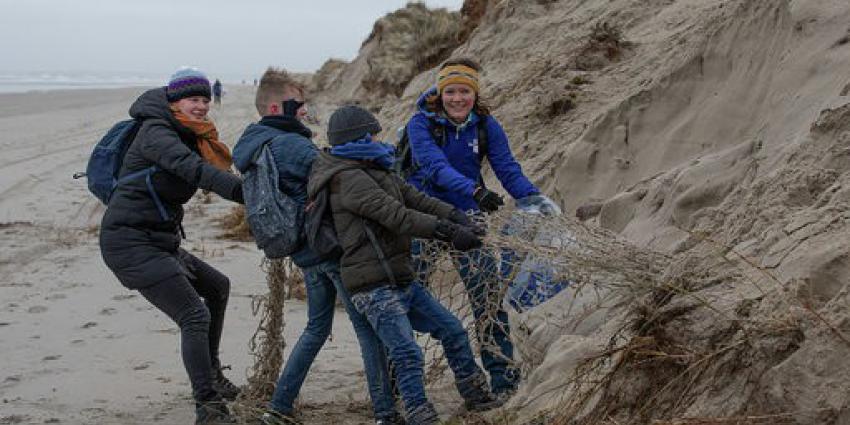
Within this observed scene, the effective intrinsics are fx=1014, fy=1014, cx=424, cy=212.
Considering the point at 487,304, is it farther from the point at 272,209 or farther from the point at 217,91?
the point at 217,91

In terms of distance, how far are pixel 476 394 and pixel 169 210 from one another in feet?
5.92

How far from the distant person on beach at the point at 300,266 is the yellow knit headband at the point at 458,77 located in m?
0.77

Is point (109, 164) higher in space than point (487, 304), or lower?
higher

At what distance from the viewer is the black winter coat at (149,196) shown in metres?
4.93

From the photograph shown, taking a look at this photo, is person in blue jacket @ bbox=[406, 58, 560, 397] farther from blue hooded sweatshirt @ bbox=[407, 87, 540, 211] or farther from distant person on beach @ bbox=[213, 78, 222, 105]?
distant person on beach @ bbox=[213, 78, 222, 105]

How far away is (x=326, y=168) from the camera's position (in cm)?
469

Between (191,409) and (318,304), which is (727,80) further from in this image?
(191,409)

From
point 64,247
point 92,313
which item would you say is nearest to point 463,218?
point 92,313

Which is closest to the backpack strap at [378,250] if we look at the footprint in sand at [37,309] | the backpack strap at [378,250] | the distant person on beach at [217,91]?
the backpack strap at [378,250]

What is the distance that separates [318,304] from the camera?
4.98m

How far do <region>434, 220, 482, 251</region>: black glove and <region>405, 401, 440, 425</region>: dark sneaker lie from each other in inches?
29.7

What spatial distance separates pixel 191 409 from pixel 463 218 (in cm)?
200

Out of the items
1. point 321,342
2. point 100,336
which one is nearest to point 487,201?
point 321,342

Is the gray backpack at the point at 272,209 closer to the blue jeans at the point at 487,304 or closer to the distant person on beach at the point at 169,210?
the distant person on beach at the point at 169,210
